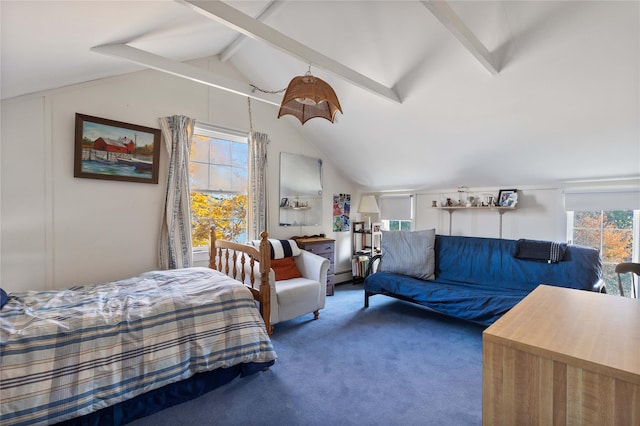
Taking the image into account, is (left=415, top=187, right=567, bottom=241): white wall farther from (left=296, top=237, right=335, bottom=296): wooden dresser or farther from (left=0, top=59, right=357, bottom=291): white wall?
(left=0, top=59, right=357, bottom=291): white wall

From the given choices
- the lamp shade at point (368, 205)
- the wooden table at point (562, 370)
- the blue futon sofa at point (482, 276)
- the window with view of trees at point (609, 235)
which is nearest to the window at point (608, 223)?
the window with view of trees at point (609, 235)

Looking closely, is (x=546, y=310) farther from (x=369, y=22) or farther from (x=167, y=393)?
(x=369, y=22)

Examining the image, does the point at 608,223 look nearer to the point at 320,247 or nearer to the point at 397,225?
the point at 397,225

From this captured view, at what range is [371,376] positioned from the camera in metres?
2.21

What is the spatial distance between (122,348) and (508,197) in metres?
4.10

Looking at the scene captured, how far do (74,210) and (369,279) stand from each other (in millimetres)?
3109

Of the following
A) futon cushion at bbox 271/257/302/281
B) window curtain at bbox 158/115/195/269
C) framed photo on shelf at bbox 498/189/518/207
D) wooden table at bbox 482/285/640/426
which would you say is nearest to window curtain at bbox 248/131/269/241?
futon cushion at bbox 271/257/302/281

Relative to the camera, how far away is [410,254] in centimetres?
372

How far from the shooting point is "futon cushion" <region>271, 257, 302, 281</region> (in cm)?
349

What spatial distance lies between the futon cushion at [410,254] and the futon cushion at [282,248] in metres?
1.17

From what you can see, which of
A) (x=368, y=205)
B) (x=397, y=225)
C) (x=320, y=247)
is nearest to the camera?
(x=320, y=247)

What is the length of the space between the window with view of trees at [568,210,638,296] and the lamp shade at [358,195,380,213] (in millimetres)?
2410

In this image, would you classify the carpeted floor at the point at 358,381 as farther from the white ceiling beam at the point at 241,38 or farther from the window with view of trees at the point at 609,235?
the white ceiling beam at the point at 241,38

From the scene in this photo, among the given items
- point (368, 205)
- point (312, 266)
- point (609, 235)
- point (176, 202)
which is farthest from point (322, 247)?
point (609, 235)
